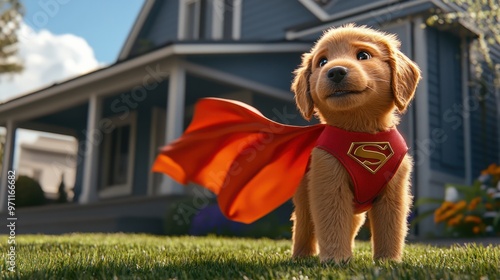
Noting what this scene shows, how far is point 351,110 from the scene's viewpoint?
2.87 meters

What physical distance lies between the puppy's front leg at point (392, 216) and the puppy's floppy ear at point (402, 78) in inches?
13.6

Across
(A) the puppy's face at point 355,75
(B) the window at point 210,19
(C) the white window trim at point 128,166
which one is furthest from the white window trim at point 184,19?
(A) the puppy's face at point 355,75

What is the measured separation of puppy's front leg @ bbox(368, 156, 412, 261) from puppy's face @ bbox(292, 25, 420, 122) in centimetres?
38

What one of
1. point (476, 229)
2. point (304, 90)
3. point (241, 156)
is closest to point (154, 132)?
point (476, 229)

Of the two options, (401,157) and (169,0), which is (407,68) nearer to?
(401,157)

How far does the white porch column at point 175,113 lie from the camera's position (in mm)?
9500

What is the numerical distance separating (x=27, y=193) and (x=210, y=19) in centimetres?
686

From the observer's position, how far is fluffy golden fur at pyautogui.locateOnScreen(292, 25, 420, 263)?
8.99 feet

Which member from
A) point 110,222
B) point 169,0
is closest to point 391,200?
point 110,222

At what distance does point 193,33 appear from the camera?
15523mm

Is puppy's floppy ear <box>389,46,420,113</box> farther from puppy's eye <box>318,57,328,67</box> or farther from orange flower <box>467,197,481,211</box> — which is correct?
orange flower <box>467,197,481,211</box>

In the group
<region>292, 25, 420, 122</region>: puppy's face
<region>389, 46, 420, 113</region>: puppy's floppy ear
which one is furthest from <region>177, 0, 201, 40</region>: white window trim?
<region>389, 46, 420, 113</region>: puppy's floppy ear

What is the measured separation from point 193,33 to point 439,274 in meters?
14.0

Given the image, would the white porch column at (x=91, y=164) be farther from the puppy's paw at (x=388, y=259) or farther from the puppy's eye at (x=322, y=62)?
the puppy's paw at (x=388, y=259)
